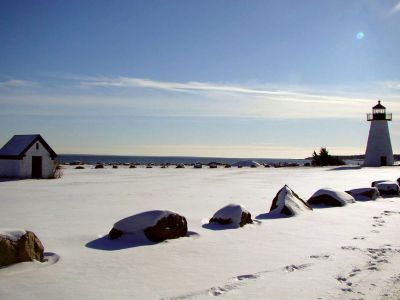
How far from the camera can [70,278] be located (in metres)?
6.00

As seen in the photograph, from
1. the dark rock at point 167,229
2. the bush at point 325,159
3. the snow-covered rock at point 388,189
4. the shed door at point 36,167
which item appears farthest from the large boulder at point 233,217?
the bush at point 325,159

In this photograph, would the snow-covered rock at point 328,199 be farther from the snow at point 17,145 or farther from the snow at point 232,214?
the snow at point 17,145

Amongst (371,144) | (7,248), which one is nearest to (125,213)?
(7,248)

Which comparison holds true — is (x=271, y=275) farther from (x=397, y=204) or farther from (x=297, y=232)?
(x=397, y=204)

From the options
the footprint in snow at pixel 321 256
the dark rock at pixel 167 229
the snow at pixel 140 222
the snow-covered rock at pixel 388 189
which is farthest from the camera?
the snow-covered rock at pixel 388 189

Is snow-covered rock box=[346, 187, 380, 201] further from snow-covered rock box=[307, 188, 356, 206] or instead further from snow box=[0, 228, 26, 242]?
snow box=[0, 228, 26, 242]

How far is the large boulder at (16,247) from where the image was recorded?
21.1ft

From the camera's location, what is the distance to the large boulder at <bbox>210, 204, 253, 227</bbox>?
10352mm

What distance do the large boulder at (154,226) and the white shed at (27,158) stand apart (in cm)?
2257

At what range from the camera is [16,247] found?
21.4 ft

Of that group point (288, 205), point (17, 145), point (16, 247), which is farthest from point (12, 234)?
point (17, 145)

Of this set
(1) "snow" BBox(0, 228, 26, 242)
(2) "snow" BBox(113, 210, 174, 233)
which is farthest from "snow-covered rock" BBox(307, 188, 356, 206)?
(1) "snow" BBox(0, 228, 26, 242)

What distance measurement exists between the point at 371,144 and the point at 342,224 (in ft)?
144

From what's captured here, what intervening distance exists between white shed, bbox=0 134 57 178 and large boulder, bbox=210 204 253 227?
2201 centimetres
